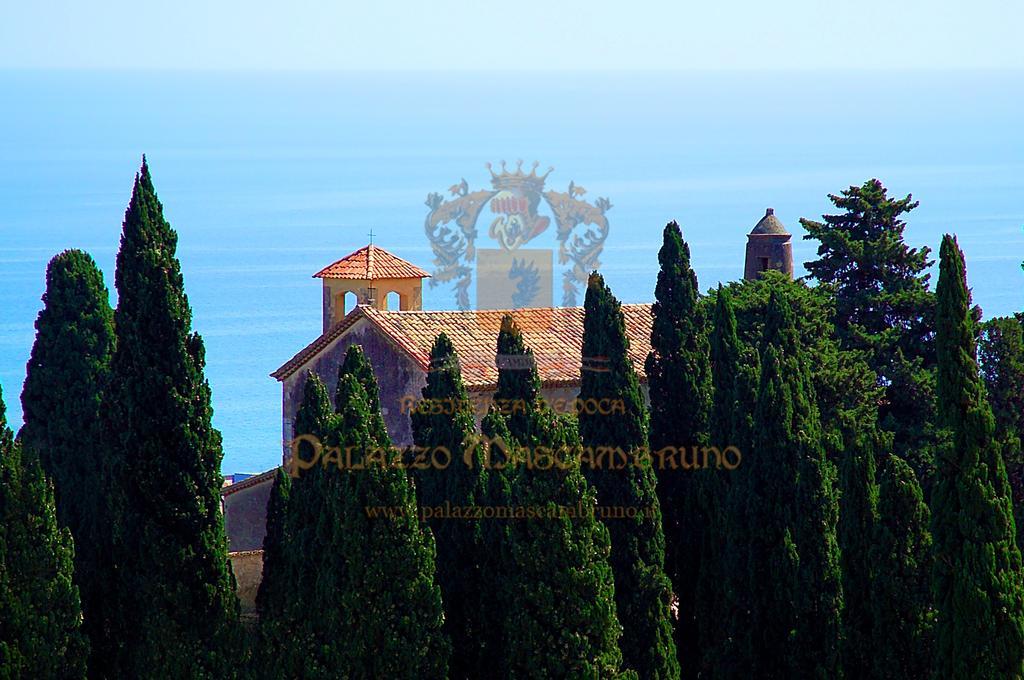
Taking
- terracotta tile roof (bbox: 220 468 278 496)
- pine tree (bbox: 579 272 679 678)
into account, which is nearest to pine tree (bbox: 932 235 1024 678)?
pine tree (bbox: 579 272 679 678)

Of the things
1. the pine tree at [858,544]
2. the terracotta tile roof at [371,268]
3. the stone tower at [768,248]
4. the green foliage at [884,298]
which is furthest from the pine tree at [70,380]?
the stone tower at [768,248]

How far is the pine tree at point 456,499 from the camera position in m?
19.2

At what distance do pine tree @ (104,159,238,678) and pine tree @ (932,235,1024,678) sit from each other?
7122 millimetres

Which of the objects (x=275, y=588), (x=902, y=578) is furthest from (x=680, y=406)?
(x=275, y=588)

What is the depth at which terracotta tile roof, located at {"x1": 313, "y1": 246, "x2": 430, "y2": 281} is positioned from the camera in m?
31.8

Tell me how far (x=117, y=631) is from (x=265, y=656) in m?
1.67

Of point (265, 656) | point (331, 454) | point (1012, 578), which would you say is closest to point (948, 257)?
point (1012, 578)

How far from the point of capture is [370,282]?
31.7 m

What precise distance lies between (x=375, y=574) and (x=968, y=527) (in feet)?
18.6

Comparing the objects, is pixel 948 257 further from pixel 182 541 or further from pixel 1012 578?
pixel 182 541

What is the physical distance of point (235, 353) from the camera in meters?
59.6

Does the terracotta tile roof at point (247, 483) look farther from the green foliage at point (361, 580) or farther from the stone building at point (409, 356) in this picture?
the green foliage at point (361, 580)

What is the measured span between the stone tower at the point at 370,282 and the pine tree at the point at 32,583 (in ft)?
43.7

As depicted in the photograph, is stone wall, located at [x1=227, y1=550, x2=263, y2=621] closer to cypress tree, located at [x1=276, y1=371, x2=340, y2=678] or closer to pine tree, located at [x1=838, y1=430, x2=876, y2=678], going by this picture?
cypress tree, located at [x1=276, y1=371, x2=340, y2=678]
